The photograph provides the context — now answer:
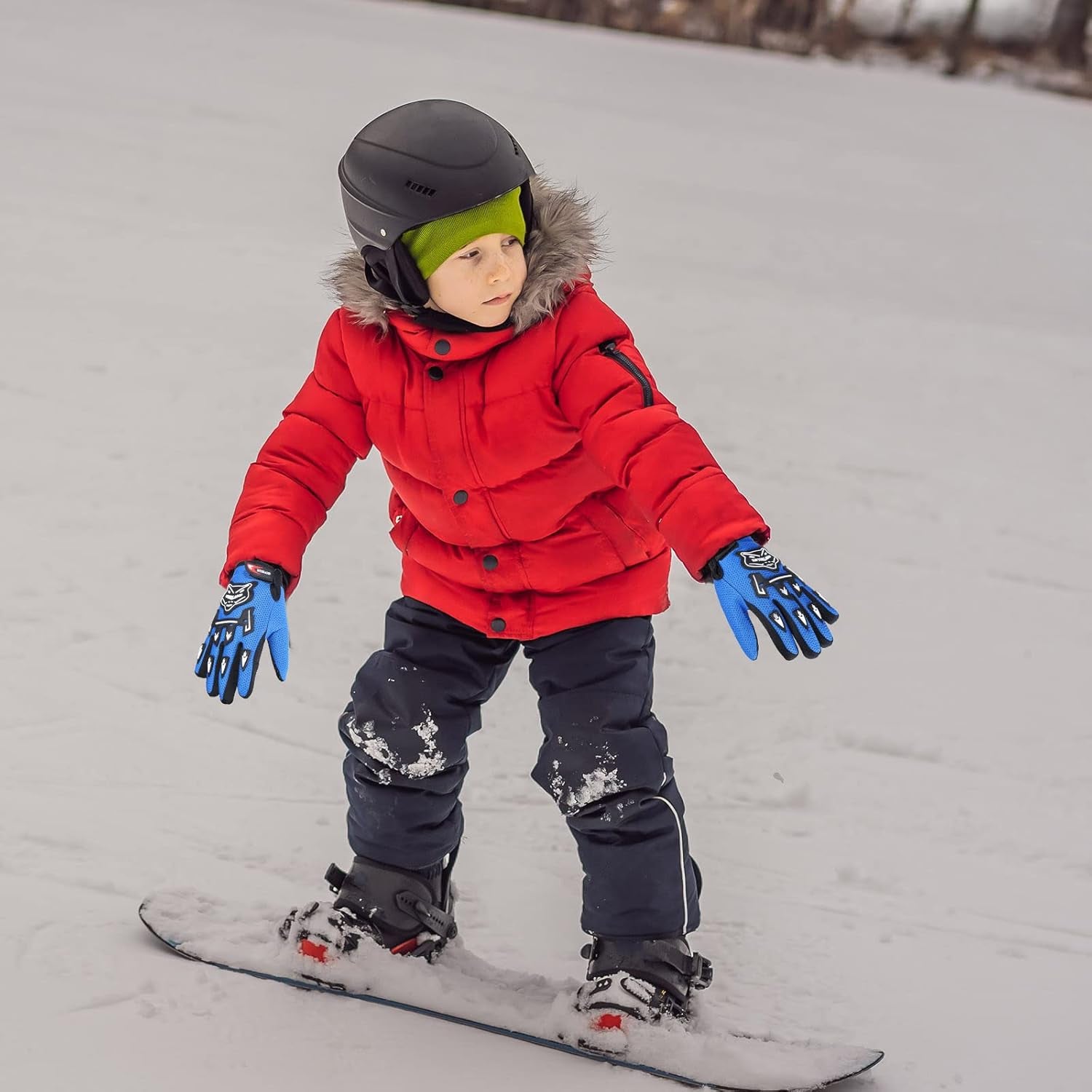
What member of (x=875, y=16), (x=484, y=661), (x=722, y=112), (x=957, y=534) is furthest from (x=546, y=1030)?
(x=875, y=16)

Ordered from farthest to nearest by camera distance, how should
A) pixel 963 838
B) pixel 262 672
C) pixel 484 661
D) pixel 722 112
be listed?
pixel 722 112 → pixel 262 672 → pixel 963 838 → pixel 484 661

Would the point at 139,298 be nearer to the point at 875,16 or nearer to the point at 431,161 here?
the point at 431,161

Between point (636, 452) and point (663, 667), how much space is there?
145 cm

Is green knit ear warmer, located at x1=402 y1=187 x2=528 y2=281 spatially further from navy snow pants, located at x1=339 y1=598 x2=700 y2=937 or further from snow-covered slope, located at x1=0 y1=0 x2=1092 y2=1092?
snow-covered slope, located at x1=0 y1=0 x2=1092 y2=1092

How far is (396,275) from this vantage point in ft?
6.00

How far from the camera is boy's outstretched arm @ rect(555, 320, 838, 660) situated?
1616 mm

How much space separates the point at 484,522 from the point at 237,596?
0.38m

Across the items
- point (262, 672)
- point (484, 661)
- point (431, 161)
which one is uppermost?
point (431, 161)

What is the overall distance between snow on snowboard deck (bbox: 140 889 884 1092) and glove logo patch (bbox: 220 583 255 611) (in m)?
0.61

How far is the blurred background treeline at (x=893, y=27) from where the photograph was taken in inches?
523

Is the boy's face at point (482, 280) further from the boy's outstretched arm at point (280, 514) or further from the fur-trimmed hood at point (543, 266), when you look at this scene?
the boy's outstretched arm at point (280, 514)

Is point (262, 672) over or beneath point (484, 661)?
beneath

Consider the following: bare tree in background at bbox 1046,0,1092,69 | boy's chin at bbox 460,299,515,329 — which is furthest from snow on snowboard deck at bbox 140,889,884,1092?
bare tree in background at bbox 1046,0,1092,69

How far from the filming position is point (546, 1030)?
76.2 inches
